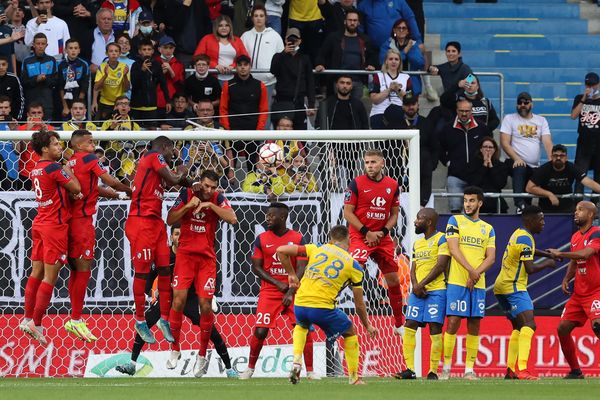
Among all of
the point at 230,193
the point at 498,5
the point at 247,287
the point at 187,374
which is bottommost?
the point at 187,374

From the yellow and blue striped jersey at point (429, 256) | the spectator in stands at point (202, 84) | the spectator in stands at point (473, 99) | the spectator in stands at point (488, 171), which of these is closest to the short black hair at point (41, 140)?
the yellow and blue striped jersey at point (429, 256)

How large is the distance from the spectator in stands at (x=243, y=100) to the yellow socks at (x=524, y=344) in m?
5.24

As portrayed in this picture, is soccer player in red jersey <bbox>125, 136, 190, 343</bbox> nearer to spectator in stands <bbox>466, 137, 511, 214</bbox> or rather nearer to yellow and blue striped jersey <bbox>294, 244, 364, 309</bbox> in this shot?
yellow and blue striped jersey <bbox>294, 244, 364, 309</bbox>

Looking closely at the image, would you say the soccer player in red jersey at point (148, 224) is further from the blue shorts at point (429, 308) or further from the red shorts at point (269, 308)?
the blue shorts at point (429, 308)

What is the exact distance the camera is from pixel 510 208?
19.1 m

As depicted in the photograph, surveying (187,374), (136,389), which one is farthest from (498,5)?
(136,389)

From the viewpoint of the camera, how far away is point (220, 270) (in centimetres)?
1633

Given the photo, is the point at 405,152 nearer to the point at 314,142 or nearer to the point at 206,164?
the point at 314,142

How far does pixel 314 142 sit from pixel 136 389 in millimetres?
5172

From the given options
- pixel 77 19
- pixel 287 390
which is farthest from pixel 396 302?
pixel 77 19

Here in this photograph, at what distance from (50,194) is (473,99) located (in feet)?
24.6

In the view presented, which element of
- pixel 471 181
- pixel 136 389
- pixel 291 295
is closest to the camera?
pixel 136 389

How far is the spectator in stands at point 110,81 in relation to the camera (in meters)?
18.4

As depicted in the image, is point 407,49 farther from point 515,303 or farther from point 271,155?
point 515,303
